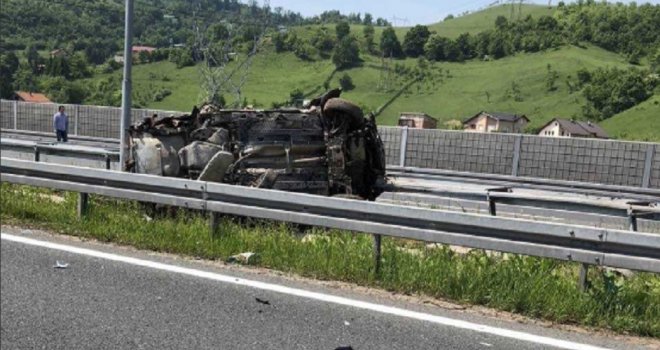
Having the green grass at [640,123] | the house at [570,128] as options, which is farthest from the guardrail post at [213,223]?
the house at [570,128]

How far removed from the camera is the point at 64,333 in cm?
427

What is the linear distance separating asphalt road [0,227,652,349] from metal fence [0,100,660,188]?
10022 millimetres

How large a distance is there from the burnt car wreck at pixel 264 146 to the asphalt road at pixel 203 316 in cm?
352

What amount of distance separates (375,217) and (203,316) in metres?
1.98

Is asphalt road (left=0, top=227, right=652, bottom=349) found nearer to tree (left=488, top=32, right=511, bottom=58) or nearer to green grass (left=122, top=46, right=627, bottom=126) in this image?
green grass (left=122, top=46, right=627, bottom=126)

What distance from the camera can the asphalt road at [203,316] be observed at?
4387 millimetres

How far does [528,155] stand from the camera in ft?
56.1

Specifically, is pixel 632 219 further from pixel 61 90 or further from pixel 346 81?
pixel 346 81

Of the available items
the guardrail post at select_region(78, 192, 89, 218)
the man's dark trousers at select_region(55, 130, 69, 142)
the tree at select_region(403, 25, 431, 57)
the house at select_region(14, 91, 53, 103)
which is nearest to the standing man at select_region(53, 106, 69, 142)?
the man's dark trousers at select_region(55, 130, 69, 142)

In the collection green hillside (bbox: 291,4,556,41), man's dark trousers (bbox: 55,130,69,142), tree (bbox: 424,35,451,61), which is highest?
green hillside (bbox: 291,4,556,41)

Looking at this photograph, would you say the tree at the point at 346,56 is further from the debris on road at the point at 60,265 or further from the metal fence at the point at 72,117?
the debris on road at the point at 60,265

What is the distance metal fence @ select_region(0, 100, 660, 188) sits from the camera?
1555 cm

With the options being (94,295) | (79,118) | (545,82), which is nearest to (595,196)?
(94,295)

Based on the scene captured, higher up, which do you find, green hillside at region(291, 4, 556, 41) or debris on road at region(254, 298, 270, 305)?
green hillside at region(291, 4, 556, 41)
